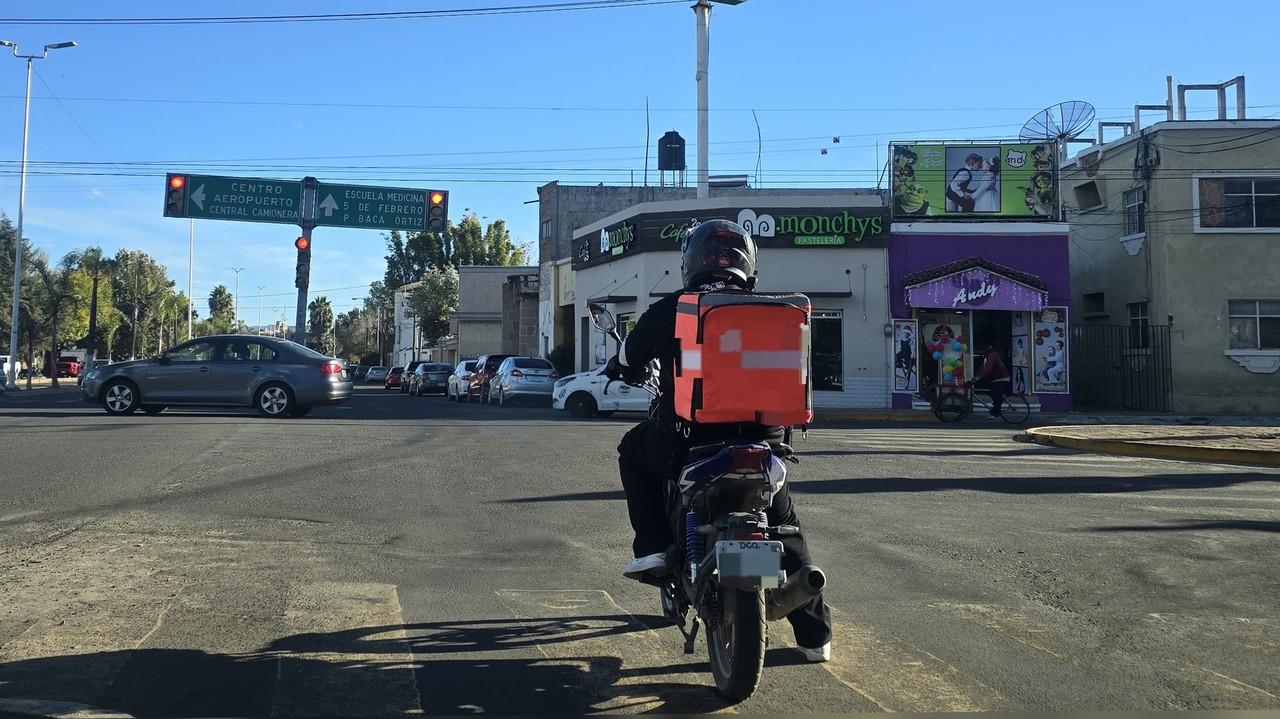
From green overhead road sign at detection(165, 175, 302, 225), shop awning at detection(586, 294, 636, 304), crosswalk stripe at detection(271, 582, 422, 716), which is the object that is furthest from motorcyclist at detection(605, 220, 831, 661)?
shop awning at detection(586, 294, 636, 304)

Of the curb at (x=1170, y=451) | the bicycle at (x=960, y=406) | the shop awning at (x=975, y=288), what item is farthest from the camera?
the shop awning at (x=975, y=288)

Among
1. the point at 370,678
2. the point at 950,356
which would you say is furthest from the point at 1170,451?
the point at 370,678

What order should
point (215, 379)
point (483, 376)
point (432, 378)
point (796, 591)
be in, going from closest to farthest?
point (796, 591) → point (215, 379) → point (483, 376) → point (432, 378)

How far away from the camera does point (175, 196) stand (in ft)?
88.8

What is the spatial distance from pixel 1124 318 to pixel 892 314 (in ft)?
22.7

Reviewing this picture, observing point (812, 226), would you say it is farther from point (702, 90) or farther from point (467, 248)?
point (467, 248)

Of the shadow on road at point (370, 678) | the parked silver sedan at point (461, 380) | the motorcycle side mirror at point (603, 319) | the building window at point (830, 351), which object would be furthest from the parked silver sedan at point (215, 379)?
the motorcycle side mirror at point (603, 319)

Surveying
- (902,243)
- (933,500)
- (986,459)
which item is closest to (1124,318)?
(902,243)

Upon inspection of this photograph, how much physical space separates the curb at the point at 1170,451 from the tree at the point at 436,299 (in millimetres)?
67610

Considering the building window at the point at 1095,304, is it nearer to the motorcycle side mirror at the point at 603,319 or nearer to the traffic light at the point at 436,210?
the traffic light at the point at 436,210

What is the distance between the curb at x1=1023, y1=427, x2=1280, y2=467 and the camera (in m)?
14.1

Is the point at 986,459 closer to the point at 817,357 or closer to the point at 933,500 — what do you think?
the point at 933,500

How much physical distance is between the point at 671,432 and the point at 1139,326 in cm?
2728

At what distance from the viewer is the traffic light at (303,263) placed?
26141mm
